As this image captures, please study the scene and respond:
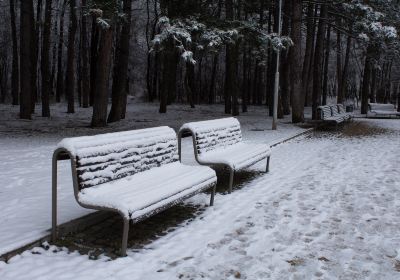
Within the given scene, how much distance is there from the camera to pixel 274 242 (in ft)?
15.4

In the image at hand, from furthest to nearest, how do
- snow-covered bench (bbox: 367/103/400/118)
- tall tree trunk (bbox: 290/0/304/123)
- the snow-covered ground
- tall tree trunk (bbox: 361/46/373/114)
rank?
snow-covered bench (bbox: 367/103/400/118), tall tree trunk (bbox: 361/46/373/114), tall tree trunk (bbox: 290/0/304/123), the snow-covered ground

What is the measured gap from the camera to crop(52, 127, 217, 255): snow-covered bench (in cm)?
423

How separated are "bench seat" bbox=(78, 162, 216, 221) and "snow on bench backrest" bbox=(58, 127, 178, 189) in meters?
0.09

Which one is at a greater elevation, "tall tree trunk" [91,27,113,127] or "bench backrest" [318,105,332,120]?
"tall tree trunk" [91,27,113,127]

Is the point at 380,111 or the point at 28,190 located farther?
the point at 380,111

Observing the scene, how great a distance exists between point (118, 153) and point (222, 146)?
3367 mm

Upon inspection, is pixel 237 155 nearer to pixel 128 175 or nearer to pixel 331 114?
pixel 128 175

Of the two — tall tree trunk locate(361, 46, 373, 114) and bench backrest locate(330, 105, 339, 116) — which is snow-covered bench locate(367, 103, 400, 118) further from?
bench backrest locate(330, 105, 339, 116)

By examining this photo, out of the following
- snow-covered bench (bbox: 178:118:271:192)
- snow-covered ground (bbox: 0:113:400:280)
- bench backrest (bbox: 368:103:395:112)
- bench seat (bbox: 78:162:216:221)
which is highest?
bench backrest (bbox: 368:103:395:112)

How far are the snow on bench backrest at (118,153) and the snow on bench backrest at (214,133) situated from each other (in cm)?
84

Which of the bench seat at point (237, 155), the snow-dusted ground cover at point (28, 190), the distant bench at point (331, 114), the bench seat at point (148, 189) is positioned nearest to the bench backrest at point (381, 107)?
the distant bench at point (331, 114)

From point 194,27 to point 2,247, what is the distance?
9825 millimetres

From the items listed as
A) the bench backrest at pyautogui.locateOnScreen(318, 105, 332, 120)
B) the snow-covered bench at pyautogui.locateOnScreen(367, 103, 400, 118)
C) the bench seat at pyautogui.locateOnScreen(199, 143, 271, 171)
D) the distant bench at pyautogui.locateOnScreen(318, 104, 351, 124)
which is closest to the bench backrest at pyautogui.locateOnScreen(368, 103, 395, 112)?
the snow-covered bench at pyautogui.locateOnScreen(367, 103, 400, 118)

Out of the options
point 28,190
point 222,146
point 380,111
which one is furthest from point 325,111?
point 28,190
